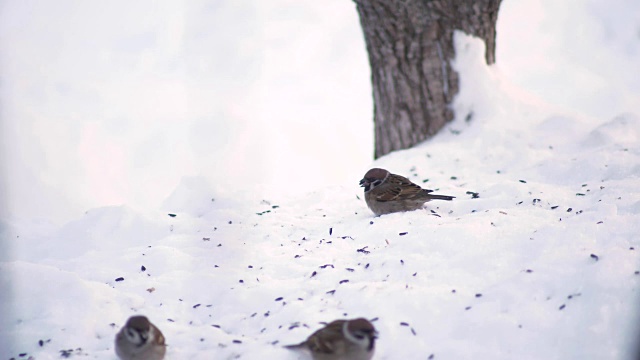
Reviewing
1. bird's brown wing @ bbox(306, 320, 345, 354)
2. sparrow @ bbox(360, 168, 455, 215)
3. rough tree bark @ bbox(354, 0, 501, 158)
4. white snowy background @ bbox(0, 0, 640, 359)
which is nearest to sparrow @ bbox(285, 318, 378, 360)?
bird's brown wing @ bbox(306, 320, 345, 354)

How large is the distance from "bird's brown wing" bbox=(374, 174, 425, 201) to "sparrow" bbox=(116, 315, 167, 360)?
2.31 m

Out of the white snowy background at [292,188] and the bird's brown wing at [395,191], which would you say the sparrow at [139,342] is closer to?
the white snowy background at [292,188]

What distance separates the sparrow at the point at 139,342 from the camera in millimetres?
3152

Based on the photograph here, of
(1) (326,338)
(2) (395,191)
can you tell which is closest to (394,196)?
(2) (395,191)

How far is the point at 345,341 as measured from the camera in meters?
3.02

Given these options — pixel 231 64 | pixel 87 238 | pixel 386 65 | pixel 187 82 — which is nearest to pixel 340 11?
pixel 231 64

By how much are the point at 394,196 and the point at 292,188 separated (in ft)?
8.43

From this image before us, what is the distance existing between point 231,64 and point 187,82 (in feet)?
2.59

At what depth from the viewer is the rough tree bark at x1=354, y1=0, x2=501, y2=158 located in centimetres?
657

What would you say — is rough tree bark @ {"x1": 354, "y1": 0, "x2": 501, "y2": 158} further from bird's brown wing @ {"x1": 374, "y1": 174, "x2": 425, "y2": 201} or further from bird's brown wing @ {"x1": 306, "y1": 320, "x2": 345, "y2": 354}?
bird's brown wing @ {"x1": 306, "y1": 320, "x2": 345, "y2": 354}

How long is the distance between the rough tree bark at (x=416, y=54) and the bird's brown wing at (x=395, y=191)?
6.30 ft

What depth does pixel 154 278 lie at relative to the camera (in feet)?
13.9

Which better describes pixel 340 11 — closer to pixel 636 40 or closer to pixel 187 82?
pixel 187 82

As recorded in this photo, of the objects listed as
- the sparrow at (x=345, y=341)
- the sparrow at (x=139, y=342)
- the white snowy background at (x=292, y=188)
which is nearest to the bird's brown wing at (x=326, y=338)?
the sparrow at (x=345, y=341)
